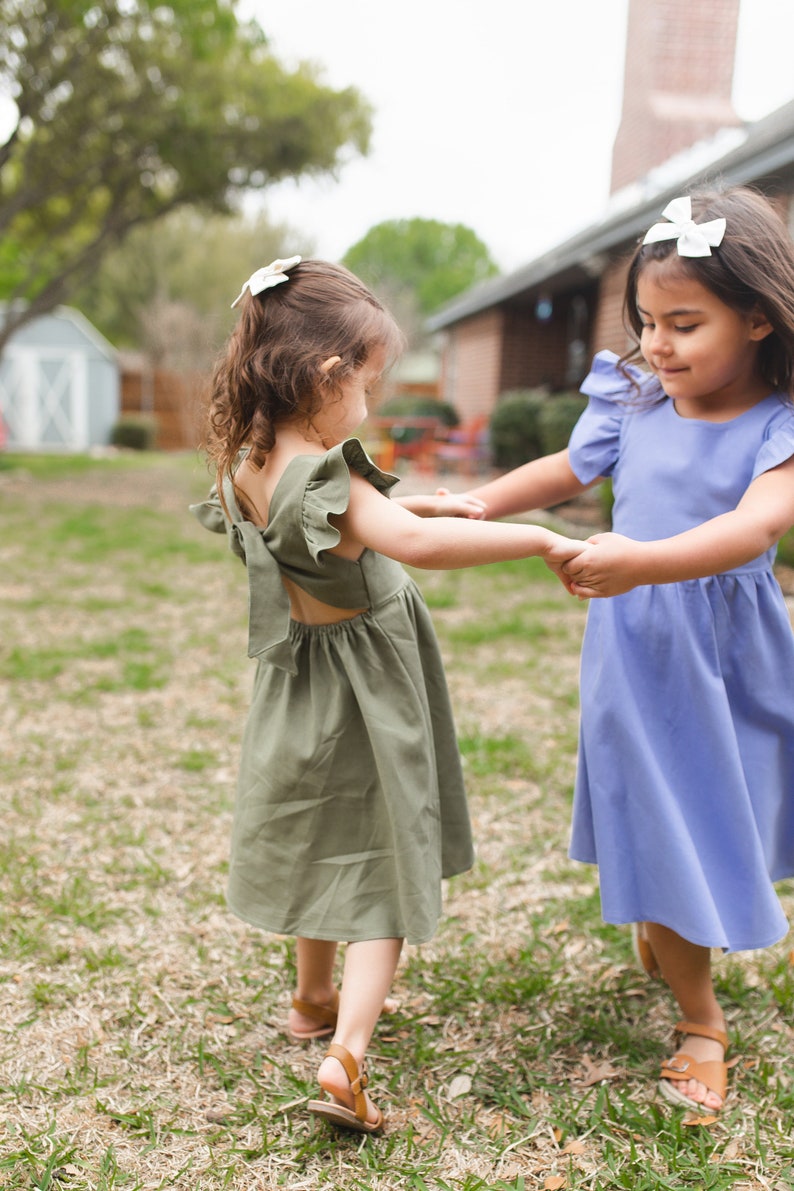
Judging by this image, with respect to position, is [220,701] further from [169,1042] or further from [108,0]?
[108,0]

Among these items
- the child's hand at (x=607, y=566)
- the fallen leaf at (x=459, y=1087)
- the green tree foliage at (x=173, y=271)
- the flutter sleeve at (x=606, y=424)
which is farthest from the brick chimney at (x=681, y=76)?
the green tree foliage at (x=173, y=271)

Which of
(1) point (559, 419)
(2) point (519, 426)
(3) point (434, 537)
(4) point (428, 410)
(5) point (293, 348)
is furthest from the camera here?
(4) point (428, 410)

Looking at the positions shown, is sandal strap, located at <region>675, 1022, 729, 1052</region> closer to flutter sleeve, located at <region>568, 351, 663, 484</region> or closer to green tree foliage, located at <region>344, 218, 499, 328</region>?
flutter sleeve, located at <region>568, 351, 663, 484</region>

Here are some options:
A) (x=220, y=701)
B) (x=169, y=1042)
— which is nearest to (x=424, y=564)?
(x=169, y=1042)

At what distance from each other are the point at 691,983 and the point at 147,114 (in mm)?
13294

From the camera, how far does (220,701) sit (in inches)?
162

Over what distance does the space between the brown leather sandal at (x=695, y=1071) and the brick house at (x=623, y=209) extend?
7.49 m

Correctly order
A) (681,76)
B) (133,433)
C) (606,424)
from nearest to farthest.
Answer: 1. (606,424)
2. (681,76)
3. (133,433)

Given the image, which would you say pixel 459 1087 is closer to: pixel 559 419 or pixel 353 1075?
pixel 353 1075

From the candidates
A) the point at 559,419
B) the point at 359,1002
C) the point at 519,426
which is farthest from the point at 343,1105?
the point at 519,426

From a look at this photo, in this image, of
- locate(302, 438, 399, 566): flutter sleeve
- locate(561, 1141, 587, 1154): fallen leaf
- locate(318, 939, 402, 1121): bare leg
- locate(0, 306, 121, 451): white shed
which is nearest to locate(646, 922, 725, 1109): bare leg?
locate(561, 1141, 587, 1154): fallen leaf

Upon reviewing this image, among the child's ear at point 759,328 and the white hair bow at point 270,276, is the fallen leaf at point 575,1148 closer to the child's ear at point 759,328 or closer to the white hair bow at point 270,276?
the child's ear at point 759,328

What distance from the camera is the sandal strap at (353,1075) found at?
160cm

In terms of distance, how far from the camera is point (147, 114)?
12570 mm
